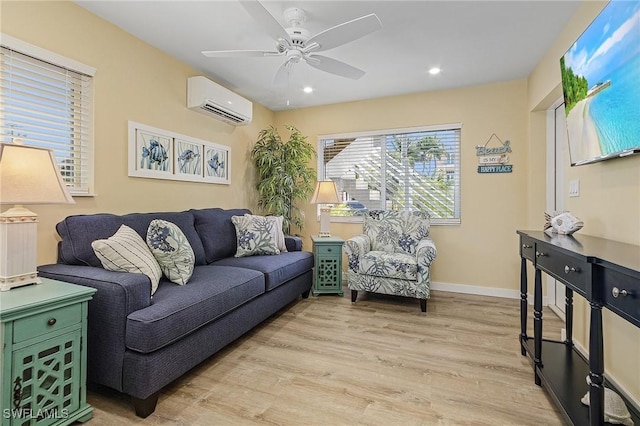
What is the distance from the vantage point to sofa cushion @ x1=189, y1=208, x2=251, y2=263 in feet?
9.50

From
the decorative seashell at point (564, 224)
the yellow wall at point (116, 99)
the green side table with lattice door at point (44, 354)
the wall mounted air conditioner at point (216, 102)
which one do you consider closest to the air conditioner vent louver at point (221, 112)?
the wall mounted air conditioner at point (216, 102)

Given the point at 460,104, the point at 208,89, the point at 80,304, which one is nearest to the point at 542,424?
the point at 80,304

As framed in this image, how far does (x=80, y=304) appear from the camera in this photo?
1.50m

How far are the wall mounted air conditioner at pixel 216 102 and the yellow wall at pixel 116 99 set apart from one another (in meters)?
0.08

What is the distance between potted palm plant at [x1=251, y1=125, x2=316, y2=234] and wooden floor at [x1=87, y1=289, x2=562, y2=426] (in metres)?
1.68

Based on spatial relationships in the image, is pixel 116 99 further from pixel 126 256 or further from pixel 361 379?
pixel 361 379

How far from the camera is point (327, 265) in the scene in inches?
140

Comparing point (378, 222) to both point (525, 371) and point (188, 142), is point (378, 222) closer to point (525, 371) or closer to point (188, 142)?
point (525, 371)

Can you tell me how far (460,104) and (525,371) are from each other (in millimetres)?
2954

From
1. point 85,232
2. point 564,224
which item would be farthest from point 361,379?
point 85,232

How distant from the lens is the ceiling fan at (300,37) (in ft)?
5.97

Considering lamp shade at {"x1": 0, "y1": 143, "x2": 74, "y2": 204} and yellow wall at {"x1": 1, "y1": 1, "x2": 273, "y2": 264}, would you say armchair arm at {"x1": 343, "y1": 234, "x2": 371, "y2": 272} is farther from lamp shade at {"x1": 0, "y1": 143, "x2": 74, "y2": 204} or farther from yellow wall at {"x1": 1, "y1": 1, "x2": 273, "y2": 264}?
lamp shade at {"x1": 0, "y1": 143, "x2": 74, "y2": 204}

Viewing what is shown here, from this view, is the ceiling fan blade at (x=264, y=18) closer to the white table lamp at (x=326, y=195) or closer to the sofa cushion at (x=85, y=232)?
the sofa cushion at (x=85, y=232)

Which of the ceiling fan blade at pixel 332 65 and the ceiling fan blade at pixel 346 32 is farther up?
the ceiling fan blade at pixel 332 65
